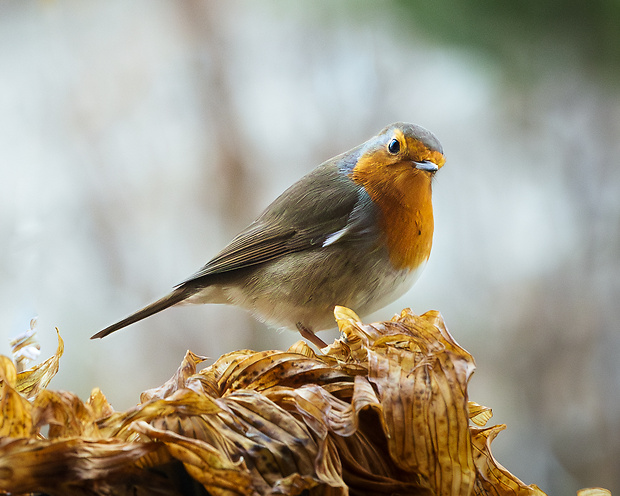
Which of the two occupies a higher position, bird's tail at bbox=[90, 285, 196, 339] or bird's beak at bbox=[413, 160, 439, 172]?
bird's beak at bbox=[413, 160, 439, 172]

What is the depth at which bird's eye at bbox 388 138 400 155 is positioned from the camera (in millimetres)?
1080

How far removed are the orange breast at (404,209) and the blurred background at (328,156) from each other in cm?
104

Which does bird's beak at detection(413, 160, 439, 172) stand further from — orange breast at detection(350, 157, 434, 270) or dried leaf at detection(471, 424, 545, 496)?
dried leaf at detection(471, 424, 545, 496)

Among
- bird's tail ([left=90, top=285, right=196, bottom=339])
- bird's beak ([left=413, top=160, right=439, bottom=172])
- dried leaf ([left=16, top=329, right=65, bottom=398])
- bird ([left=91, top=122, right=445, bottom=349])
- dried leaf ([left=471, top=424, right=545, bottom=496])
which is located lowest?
dried leaf ([left=471, top=424, right=545, bottom=496])

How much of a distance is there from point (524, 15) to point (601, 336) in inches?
43.5

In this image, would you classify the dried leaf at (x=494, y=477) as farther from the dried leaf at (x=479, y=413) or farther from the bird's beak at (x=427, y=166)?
the bird's beak at (x=427, y=166)

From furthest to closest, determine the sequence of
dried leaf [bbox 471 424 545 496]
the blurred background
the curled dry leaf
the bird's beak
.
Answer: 1. the blurred background
2. the bird's beak
3. dried leaf [bbox 471 424 545 496]
4. the curled dry leaf

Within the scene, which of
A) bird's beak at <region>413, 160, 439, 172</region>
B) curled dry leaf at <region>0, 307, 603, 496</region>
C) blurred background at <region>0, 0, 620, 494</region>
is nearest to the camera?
curled dry leaf at <region>0, 307, 603, 496</region>

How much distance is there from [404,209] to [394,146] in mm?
107

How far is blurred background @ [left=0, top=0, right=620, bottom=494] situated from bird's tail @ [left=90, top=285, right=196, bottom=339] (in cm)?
101

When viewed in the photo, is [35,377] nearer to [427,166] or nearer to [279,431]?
[279,431]

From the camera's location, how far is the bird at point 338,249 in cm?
106

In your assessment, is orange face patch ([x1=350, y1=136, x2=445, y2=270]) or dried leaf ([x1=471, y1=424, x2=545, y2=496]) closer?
dried leaf ([x1=471, y1=424, x2=545, y2=496])

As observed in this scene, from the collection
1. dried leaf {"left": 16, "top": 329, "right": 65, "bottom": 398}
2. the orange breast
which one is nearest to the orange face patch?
the orange breast
